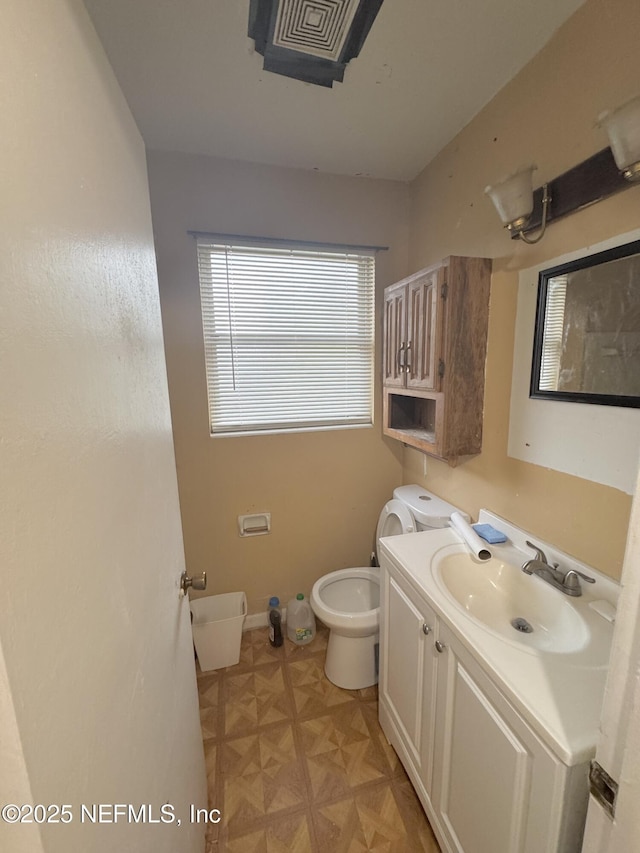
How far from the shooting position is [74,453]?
42 centimetres

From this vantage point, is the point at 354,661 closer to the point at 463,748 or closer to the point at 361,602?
the point at 361,602

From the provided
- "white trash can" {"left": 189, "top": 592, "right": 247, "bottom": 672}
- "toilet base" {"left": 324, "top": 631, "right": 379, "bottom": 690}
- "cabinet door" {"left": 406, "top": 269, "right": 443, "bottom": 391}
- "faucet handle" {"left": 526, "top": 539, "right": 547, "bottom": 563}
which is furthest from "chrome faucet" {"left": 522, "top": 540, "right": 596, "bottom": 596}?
"white trash can" {"left": 189, "top": 592, "right": 247, "bottom": 672}

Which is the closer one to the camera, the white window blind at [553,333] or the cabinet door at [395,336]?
the white window blind at [553,333]

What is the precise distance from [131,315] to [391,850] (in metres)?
1.71

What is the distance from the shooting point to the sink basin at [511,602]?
967mm

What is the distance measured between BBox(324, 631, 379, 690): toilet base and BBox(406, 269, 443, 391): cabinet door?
1192mm

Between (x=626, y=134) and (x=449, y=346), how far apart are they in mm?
685

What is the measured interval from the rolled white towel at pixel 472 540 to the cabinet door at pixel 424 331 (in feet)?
1.75

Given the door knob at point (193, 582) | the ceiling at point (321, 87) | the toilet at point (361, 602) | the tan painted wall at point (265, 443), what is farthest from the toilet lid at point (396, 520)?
the ceiling at point (321, 87)

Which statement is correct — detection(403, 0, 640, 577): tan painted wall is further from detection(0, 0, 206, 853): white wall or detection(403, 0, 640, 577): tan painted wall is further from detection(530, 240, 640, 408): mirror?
detection(0, 0, 206, 853): white wall

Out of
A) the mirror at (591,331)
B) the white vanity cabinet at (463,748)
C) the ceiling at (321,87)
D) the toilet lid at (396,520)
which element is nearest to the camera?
the white vanity cabinet at (463,748)

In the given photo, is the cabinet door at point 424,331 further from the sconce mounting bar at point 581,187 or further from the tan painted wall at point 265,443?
the tan painted wall at point 265,443

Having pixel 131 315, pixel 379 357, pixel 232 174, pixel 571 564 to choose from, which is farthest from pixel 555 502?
pixel 232 174

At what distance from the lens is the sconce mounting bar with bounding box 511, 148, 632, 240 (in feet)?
2.99
